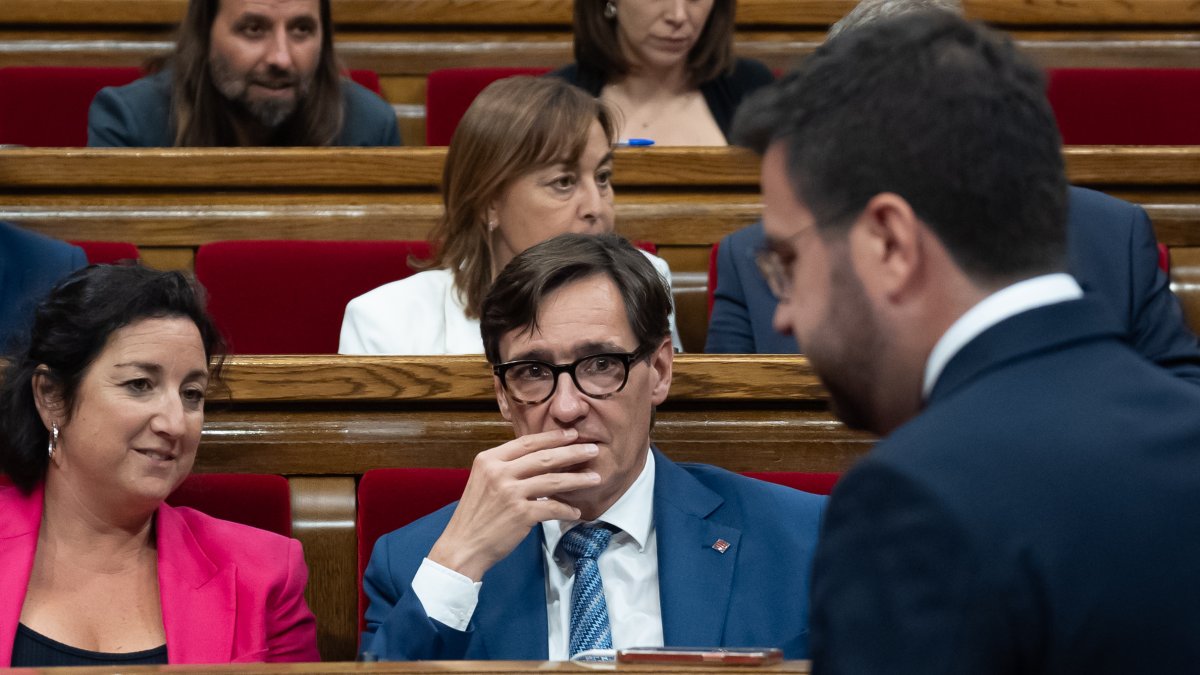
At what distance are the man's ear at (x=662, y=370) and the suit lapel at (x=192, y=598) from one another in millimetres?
262

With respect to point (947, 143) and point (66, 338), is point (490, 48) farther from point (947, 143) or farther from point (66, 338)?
point (947, 143)

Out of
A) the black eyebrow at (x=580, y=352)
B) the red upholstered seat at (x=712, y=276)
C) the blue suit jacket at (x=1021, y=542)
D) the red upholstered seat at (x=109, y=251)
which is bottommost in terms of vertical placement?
the blue suit jacket at (x=1021, y=542)

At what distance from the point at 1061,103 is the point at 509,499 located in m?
0.98

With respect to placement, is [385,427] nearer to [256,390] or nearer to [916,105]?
[256,390]

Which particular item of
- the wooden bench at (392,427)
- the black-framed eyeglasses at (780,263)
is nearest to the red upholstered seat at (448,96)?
the wooden bench at (392,427)

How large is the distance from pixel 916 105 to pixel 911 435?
9 centimetres

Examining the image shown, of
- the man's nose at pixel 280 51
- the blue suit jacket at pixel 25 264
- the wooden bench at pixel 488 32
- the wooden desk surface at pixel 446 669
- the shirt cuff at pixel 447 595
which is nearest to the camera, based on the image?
the wooden desk surface at pixel 446 669

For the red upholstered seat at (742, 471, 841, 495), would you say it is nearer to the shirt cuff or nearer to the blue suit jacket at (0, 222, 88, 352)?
the shirt cuff

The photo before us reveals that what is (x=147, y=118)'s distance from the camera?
139 centimetres

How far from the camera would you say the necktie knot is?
0.80 m

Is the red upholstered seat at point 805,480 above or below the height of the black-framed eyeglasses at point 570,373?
below

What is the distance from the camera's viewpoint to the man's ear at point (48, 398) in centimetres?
88

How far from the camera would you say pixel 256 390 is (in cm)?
94

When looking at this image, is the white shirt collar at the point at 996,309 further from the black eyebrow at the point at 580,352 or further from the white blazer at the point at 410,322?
the white blazer at the point at 410,322
